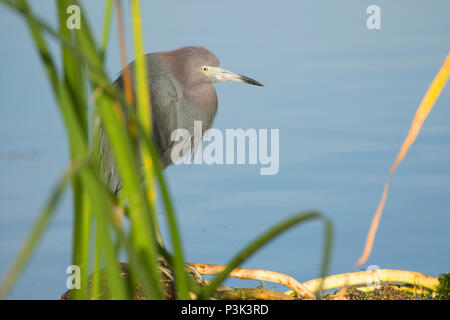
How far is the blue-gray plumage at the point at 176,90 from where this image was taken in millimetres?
2812

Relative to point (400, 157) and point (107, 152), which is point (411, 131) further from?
point (107, 152)

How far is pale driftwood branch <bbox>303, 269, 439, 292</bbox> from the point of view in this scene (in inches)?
69.1

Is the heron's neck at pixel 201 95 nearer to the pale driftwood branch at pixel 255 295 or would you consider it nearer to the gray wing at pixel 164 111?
the gray wing at pixel 164 111

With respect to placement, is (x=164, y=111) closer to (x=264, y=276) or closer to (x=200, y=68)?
(x=200, y=68)

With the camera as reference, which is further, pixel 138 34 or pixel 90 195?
pixel 138 34

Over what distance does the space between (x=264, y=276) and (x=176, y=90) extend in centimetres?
142

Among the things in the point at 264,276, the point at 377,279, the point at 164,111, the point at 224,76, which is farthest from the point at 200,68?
the point at 377,279

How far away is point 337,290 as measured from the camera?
67.3 inches

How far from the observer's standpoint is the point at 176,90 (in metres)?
2.89

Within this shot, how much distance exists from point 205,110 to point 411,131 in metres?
2.36

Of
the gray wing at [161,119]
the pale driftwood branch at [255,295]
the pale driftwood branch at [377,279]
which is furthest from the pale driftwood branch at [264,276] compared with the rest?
the gray wing at [161,119]

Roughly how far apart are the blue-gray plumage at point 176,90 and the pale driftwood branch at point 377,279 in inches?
52.6

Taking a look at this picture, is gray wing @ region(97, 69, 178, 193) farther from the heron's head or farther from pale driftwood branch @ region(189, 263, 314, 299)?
pale driftwood branch @ region(189, 263, 314, 299)
